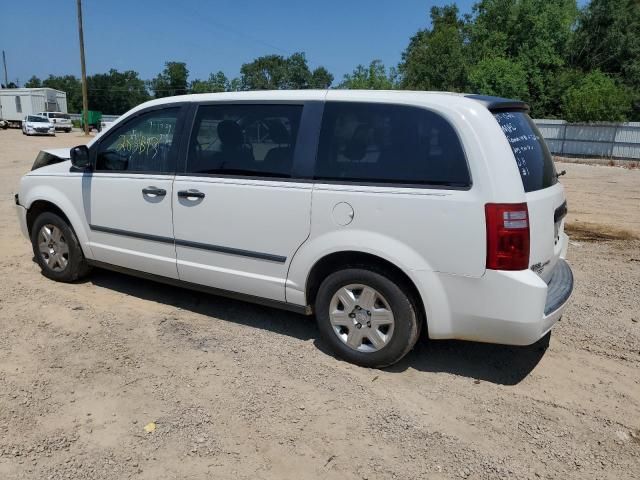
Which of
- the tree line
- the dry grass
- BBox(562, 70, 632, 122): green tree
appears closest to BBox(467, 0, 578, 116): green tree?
the tree line

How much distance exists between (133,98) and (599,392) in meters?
106

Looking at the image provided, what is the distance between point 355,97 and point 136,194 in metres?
2.05

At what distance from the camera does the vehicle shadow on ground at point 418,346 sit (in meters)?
3.76

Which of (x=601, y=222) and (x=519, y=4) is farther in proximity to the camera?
(x=519, y=4)

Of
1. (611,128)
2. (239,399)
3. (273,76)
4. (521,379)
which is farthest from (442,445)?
(273,76)

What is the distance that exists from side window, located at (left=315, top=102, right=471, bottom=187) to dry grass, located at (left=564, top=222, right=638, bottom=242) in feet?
17.5

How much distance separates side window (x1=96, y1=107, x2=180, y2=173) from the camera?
4.38 meters

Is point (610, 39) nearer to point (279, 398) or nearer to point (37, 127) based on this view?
point (37, 127)

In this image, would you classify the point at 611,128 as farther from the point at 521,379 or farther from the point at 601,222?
the point at 521,379

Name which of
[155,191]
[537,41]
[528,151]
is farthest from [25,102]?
[528,151]

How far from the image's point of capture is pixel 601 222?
355 inches

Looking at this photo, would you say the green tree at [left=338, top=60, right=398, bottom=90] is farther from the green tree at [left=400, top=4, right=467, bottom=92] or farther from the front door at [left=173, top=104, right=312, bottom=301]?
the front door at [left=173, top=104, right=312, bottom=301]

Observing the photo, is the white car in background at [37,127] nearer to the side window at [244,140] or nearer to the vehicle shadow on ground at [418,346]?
the vehicle shadow on ground at [418,346]

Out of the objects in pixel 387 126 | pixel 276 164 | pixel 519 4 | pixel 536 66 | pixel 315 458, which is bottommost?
pixel 315 458
